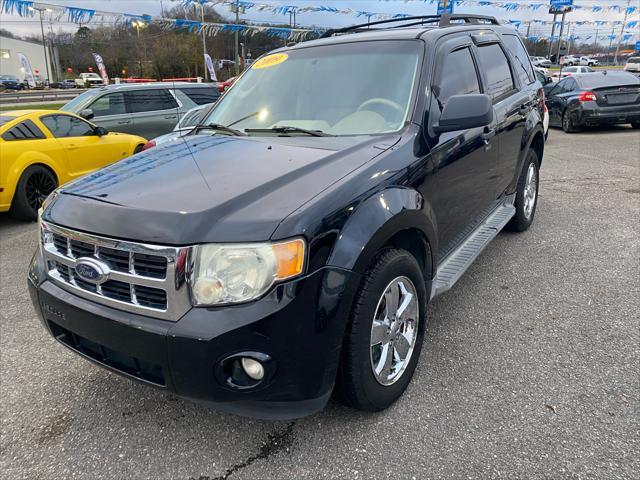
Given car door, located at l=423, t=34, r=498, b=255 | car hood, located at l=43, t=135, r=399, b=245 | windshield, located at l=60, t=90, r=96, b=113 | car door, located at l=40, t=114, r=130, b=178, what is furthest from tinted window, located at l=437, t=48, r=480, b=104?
windshield, located at l=60, t=90, r=96, b=113

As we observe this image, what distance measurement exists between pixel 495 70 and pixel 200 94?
313 inches

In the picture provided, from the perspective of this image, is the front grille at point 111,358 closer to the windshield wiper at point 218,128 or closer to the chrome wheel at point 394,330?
the chrome wheel at point 394,330

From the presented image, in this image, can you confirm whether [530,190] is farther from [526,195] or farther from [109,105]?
[109,105]

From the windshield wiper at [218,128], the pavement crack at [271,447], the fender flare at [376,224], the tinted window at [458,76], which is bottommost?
the pavement crack at [271,447]

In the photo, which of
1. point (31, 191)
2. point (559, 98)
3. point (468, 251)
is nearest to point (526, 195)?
point (468, 251)

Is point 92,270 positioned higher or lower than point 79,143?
higher

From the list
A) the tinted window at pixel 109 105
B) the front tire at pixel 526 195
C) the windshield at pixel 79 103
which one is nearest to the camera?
the front tire at pixel 526 195

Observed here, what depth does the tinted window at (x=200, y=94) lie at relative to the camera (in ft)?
34.3

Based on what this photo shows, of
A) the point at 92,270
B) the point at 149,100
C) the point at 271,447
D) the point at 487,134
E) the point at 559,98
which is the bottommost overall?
the point at 271,447

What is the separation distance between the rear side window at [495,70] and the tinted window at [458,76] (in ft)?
0.74

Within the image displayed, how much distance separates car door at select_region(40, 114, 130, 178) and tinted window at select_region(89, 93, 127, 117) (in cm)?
206

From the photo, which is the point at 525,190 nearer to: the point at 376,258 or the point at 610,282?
the point at 610,282

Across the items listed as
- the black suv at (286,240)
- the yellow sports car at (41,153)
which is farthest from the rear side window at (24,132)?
the black suv at (286,240)

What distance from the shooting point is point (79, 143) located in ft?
23.5
